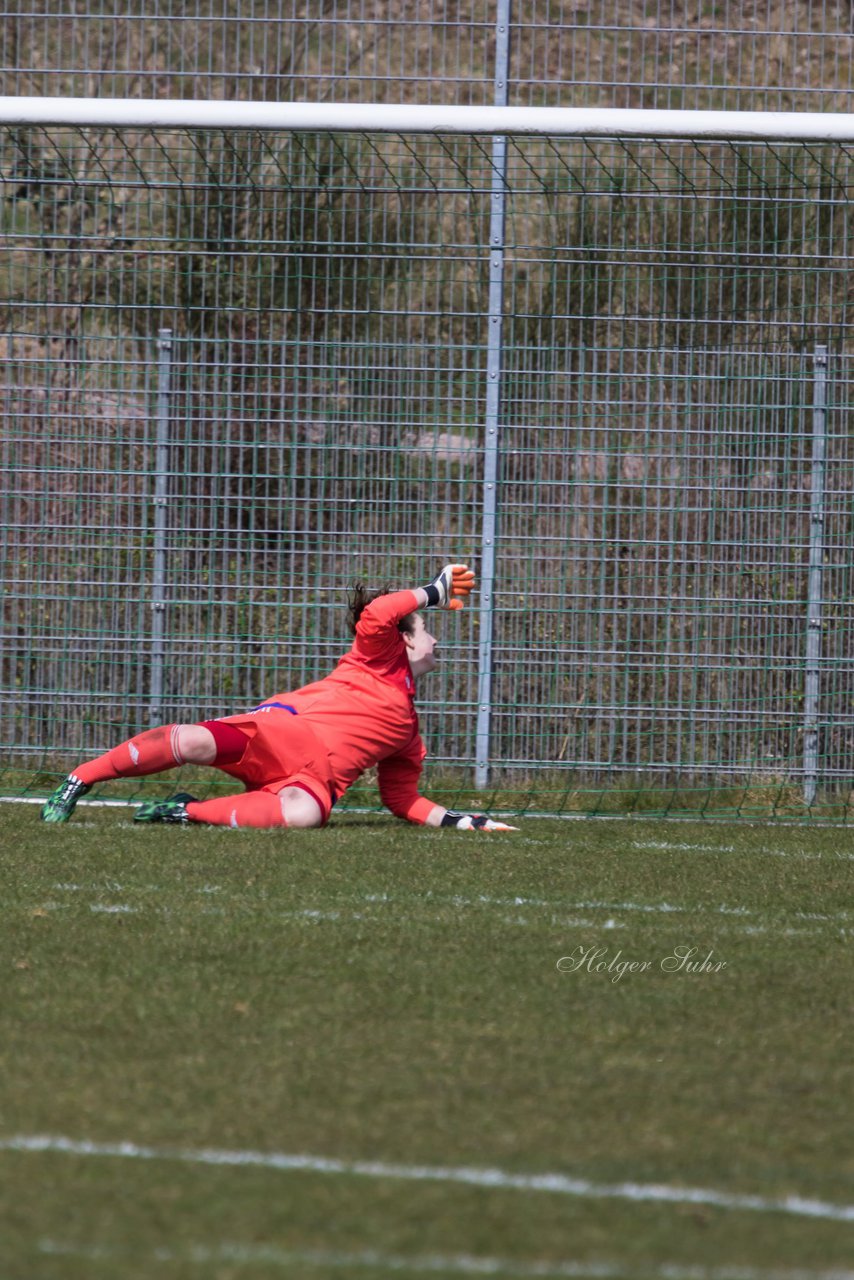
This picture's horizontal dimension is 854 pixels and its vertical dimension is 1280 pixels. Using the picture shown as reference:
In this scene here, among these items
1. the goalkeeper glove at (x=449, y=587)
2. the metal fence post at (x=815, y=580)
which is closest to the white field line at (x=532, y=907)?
the goalkeeper glove at (x=449, y=587)

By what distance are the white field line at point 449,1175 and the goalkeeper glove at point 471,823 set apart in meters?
4.05

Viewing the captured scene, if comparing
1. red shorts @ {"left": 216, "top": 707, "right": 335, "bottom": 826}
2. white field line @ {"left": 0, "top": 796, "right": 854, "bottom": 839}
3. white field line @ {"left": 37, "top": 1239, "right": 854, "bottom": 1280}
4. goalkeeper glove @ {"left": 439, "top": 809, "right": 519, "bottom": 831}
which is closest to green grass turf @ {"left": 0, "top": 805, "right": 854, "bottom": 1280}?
white field line @ {"left": 37, "top": 1239, "right": 854, "bottom": 1280}

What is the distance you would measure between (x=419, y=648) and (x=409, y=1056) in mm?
3593

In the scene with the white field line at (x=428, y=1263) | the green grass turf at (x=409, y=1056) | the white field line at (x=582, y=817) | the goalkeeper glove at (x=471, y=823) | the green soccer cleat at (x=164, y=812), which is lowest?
the white field line at (x=582, y=817)

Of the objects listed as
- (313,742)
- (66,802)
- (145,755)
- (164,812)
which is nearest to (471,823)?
(313,742)

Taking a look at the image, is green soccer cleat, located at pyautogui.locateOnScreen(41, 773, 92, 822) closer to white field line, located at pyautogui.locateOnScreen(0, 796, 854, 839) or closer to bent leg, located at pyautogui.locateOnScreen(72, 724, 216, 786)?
bent leg, located at pyautogui.locateOnScreen(72, 724, 216, 786)

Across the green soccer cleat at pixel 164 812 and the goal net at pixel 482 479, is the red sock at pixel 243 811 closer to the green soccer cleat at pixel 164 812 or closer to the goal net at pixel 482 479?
the green soccer cleat at pixel 164 812

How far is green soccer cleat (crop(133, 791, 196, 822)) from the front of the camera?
671cm

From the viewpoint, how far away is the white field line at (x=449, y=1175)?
104 inches

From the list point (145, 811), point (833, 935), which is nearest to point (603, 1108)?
point (833, 935)

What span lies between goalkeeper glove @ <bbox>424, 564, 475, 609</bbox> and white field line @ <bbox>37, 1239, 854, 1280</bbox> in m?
4.49

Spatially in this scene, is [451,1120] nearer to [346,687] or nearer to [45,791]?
[346,687]

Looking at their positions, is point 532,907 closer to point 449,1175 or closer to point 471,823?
point 471,823

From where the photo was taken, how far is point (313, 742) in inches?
258
